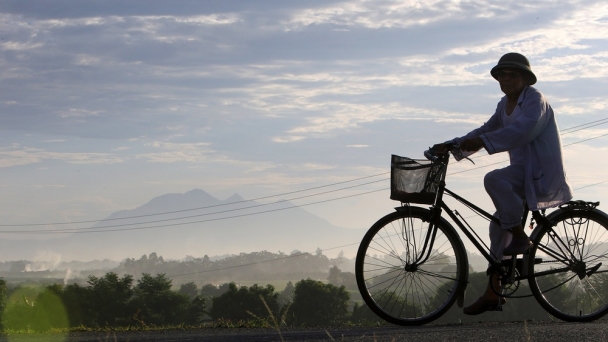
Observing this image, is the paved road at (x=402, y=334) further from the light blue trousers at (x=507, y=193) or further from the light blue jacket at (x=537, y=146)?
the light blue jacket at (x=537, y=146)

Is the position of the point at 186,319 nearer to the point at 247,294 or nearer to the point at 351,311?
the point at 247,294

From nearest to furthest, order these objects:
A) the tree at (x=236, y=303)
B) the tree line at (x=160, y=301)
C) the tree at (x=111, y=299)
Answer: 1. the tree at (x=236, y=303)
2. the tree line at (x=160, y=301)
3. the tree at (x=111, y=299)

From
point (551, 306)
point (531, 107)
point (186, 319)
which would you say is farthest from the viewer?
point (186, 319)

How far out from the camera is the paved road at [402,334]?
267 inches

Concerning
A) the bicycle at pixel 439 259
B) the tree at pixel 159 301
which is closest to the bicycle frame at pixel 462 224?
the bicycle at pixel 439 259

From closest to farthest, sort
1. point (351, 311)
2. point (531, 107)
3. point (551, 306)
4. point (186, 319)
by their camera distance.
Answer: point (531, 107) → point (551, 306) → point (351, 311) → point (186, 319)


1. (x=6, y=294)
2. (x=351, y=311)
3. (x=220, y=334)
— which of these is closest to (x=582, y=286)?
(x=220, y=334)

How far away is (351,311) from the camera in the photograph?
60969 millimetres

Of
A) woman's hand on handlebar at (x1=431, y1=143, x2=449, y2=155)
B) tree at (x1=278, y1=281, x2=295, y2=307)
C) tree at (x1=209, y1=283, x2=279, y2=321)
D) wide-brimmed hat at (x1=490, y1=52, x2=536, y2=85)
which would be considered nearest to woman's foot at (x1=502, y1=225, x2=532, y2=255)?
woman's hand on handlebar at (x1=431, y1=143, x2=449, y2=155)

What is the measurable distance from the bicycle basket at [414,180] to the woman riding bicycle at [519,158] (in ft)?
0.82

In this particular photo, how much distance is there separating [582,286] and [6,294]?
68.2 m

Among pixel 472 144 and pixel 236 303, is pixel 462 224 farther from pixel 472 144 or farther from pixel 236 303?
pixel 236 303

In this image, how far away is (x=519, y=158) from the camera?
7777 mm

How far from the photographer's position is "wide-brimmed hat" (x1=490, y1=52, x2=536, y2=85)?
7.58 m
